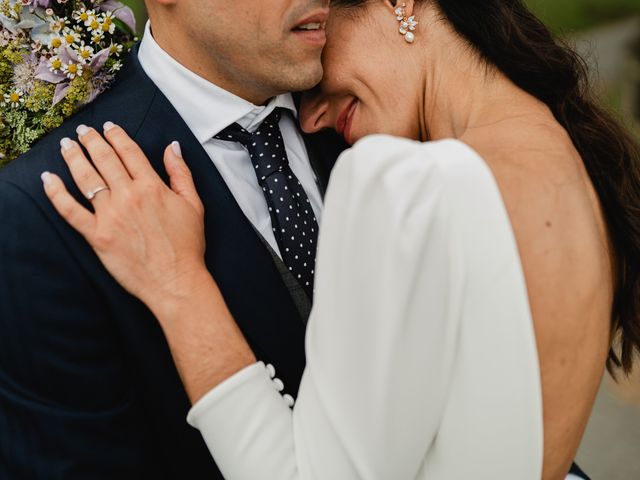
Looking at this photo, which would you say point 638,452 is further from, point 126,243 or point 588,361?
point 126,243

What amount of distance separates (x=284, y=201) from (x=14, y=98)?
723mm

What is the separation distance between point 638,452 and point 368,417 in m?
2.87

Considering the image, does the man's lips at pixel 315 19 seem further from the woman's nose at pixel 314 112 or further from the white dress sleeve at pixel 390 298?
the white dress sleeve at pixel 390 298

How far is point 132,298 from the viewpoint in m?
1.85

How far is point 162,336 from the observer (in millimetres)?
1907

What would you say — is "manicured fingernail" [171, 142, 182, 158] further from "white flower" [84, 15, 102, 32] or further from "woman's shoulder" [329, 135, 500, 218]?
"woman's shoulder" [329, 135, 500, 218]

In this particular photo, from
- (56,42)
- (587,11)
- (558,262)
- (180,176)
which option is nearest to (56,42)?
(56,42)

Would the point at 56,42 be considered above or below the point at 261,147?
above

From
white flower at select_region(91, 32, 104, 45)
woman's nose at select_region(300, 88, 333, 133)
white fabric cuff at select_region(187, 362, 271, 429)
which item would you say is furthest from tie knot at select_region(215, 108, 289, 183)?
white fabric cuff at select_region(187, 362, 271, 429)

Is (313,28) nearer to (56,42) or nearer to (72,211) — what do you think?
(56,42)

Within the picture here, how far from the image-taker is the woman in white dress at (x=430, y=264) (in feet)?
4.81

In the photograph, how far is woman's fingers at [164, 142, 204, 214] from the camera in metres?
1.91

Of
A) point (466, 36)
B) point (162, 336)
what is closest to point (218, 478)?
point (162, 336)

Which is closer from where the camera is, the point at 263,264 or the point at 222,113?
the point at 263,264
